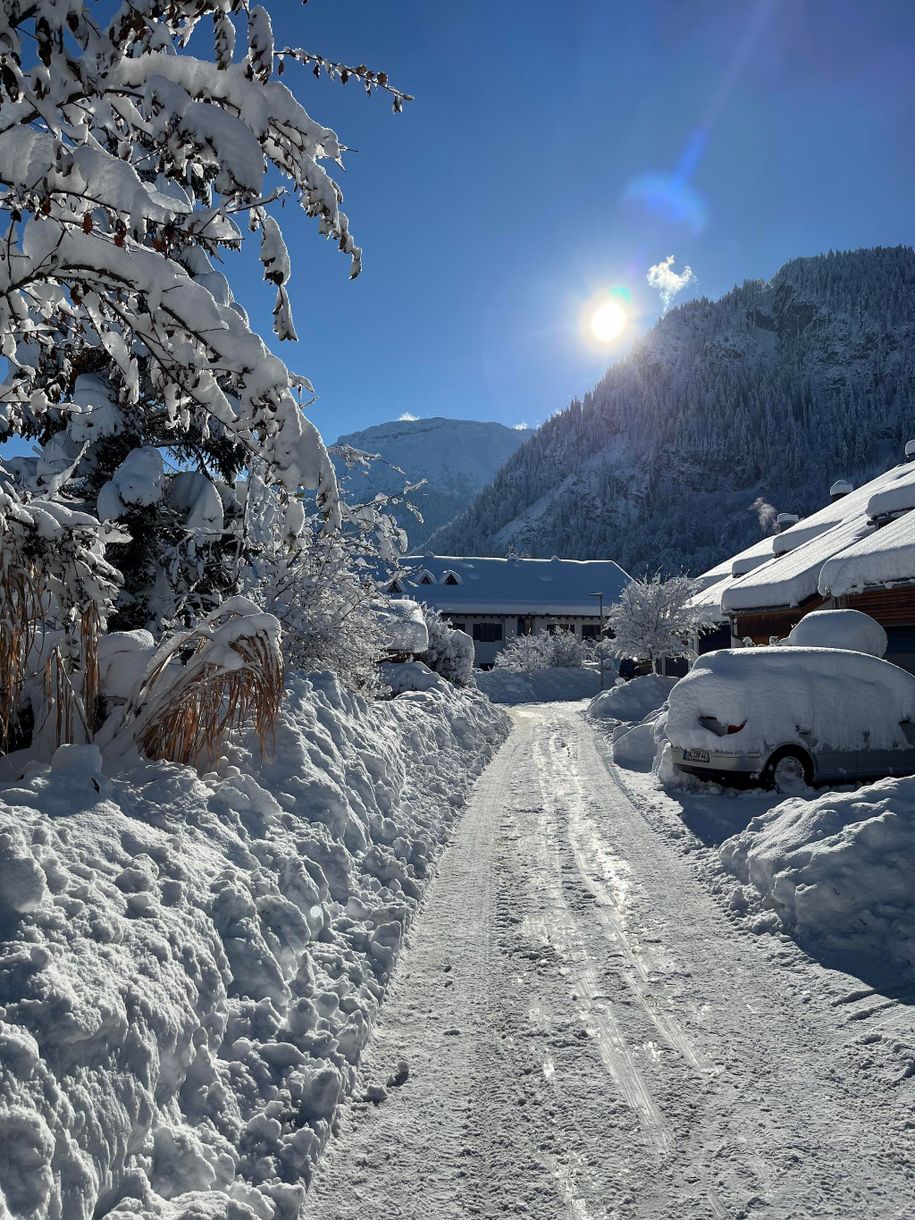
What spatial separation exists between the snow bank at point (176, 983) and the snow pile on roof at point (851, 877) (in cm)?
310

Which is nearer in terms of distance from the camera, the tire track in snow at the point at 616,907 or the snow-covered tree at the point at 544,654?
the tire track in snow at the point at 616,907

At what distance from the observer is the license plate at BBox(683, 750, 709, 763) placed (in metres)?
9.97

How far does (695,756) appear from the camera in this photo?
400 inches

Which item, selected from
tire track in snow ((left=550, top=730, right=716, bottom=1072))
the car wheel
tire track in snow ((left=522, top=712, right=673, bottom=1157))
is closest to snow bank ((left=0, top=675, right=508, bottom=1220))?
tire track in snow ((left=522, top=712, right=673, bottom=1157))

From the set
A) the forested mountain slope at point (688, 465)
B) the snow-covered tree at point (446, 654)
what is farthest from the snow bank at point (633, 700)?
the forested mountain slope at point (688, 465)

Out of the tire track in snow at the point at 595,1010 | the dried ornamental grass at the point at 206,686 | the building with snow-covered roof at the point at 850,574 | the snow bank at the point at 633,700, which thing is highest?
the building with snow-covered roof at the point at 850,574

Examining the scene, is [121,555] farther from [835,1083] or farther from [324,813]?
[835,1083]

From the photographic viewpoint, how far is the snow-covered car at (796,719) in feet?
31.8

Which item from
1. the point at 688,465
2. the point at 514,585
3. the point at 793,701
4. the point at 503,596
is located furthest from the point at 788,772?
the point at 688,465

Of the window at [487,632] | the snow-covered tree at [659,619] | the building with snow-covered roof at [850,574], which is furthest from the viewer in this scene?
the window at [487,632]

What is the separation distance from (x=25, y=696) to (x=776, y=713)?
29.2 ft

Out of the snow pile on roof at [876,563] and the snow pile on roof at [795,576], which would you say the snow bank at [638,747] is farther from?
the snow pile on roof at [795,576]

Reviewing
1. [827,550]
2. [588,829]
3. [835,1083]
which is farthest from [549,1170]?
[827,550]

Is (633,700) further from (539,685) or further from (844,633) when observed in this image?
(539,685)
